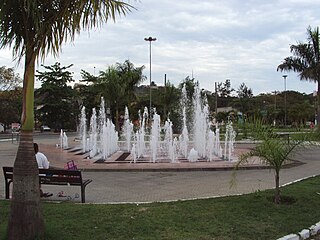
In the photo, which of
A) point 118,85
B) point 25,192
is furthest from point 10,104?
point 25,192

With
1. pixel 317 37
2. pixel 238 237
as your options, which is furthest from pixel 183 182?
pixel 317 37

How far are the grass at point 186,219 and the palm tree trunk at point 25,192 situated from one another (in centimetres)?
34

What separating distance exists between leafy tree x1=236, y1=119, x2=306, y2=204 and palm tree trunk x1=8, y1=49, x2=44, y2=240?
402cm

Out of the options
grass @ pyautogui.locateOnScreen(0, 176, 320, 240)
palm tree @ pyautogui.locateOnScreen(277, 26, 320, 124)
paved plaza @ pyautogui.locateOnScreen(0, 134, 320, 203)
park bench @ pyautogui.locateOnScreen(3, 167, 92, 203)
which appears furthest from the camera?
palm tree @ pyautogui.locateOnScreen(277, 26, 320, 124)

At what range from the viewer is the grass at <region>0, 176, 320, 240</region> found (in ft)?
19.1

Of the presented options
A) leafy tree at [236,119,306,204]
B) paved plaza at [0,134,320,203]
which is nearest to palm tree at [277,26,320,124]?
paved plaza at [0,134,320,203]

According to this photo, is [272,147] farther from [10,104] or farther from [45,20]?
[10,104]

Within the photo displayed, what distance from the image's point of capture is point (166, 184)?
11094 millimetres

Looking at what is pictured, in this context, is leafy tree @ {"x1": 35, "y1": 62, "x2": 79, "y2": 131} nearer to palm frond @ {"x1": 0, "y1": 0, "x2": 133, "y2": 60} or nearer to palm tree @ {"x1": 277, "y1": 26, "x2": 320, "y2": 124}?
palm tree @ {"x1": 277, "y1": 26, "x2": 320, "y2": 124}

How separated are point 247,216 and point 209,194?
2677mm

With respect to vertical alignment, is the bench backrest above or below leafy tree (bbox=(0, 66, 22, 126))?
below

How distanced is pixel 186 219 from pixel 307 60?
2645 centimetres

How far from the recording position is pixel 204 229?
20.0 ft

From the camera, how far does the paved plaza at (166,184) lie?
9.27 meters
